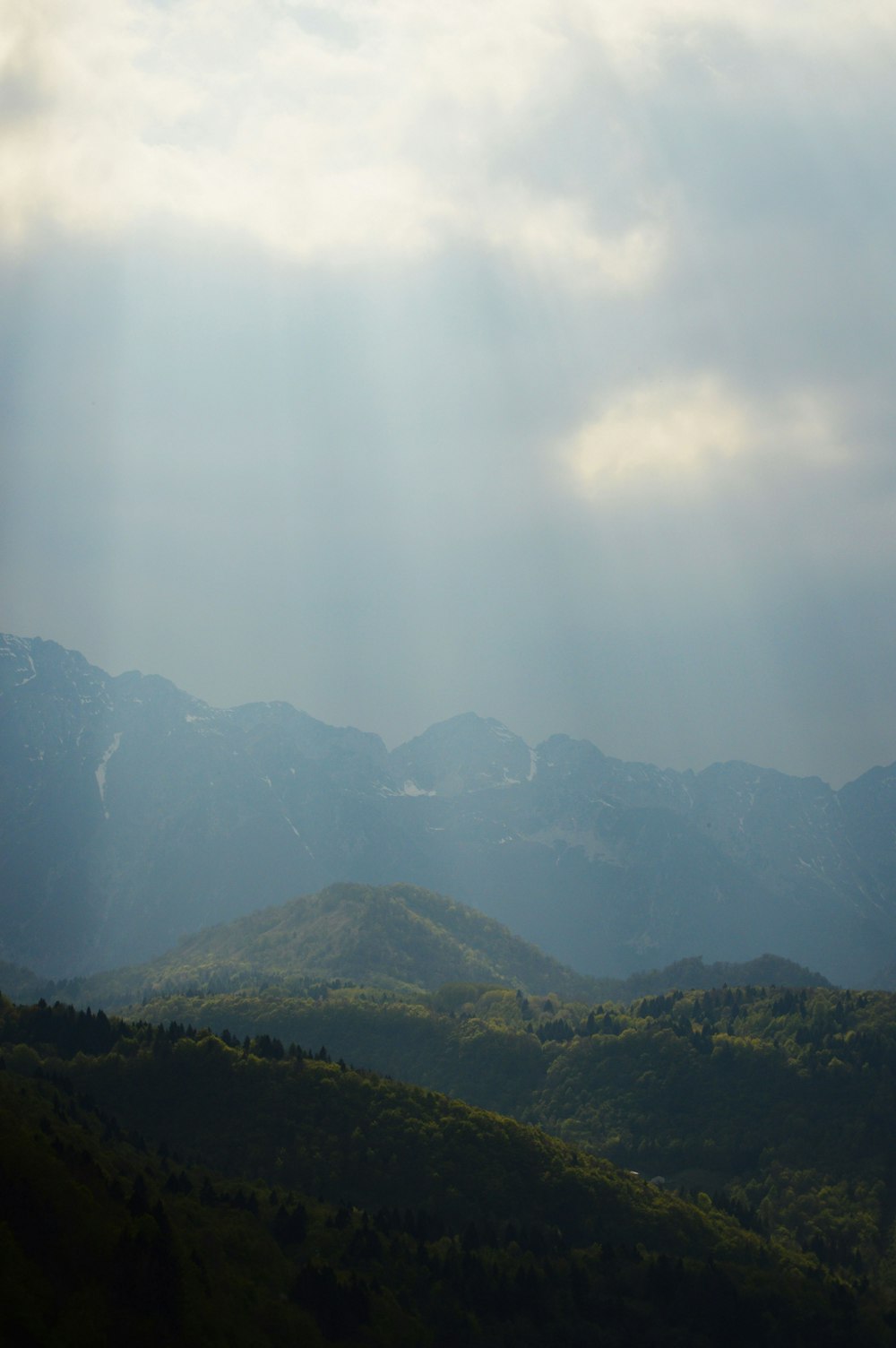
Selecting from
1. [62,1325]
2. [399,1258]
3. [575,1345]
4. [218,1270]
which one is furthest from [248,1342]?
[575,1345]

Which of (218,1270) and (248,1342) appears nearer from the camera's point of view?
(248,1342)

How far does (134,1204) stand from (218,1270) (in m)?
18.0

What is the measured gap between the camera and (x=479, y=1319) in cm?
19162

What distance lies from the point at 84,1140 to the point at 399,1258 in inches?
2515

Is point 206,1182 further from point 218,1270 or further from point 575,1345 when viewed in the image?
point 575,1345

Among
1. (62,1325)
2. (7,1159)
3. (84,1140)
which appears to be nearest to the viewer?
(62,1325)

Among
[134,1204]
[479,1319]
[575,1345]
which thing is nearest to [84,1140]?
[134,1204]

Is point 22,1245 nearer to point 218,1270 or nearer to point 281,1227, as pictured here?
point 218,1270

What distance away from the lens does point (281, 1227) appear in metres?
191

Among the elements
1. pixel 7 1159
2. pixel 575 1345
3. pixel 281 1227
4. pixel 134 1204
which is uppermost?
pixel 7 1159

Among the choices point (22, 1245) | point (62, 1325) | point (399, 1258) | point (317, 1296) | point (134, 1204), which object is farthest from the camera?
point (399, 1258)

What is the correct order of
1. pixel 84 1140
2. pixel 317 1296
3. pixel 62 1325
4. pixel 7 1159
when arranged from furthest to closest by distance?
1. pixel 84 1140
2. pixel 317 1296
3. pixel 7 1159
4. pixel 62 1325

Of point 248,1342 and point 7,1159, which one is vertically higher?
point 7,1159

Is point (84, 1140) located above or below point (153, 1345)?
above
